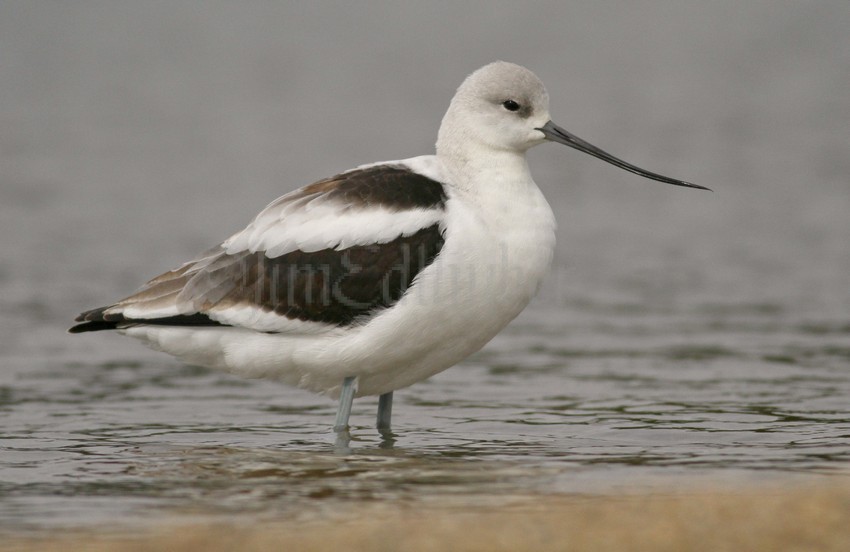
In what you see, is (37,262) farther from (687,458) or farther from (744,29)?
(744,29)

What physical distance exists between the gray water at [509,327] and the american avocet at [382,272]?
1.87 ft

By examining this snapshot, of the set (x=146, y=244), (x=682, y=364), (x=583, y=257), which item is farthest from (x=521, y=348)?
(x=146, y=244)

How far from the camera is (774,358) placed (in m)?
10.7

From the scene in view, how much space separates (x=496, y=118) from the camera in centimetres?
864

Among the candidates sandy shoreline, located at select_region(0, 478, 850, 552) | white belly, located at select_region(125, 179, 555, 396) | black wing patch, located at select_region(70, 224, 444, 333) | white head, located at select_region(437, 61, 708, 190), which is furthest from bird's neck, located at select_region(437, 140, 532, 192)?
sandy shoreline, located at select_region(0, 478, 850, 552)

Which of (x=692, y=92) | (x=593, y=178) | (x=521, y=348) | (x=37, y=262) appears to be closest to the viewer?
(x=521, y=348)

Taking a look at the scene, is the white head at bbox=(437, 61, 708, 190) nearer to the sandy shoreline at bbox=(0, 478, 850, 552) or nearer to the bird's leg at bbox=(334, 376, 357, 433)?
the bird's leg at bbox=(334, 376, 357, 433)

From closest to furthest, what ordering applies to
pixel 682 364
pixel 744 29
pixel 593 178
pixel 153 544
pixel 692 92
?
pixel 153 544 < pixel 682 364 < pixel 593 178 < pixel 692 92 < pixel 744 29

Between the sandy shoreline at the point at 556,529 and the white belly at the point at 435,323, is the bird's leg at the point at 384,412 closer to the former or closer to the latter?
the white belly at the point at 435,323

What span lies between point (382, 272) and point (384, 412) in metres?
1.19

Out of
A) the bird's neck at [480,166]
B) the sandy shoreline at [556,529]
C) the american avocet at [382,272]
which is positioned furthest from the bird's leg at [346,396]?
the sandy shoreline at [556,529]

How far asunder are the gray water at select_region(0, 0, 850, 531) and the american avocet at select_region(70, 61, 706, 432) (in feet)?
1.87

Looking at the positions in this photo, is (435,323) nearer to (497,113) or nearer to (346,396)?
(346,396)

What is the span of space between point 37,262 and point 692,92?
10.6 m
